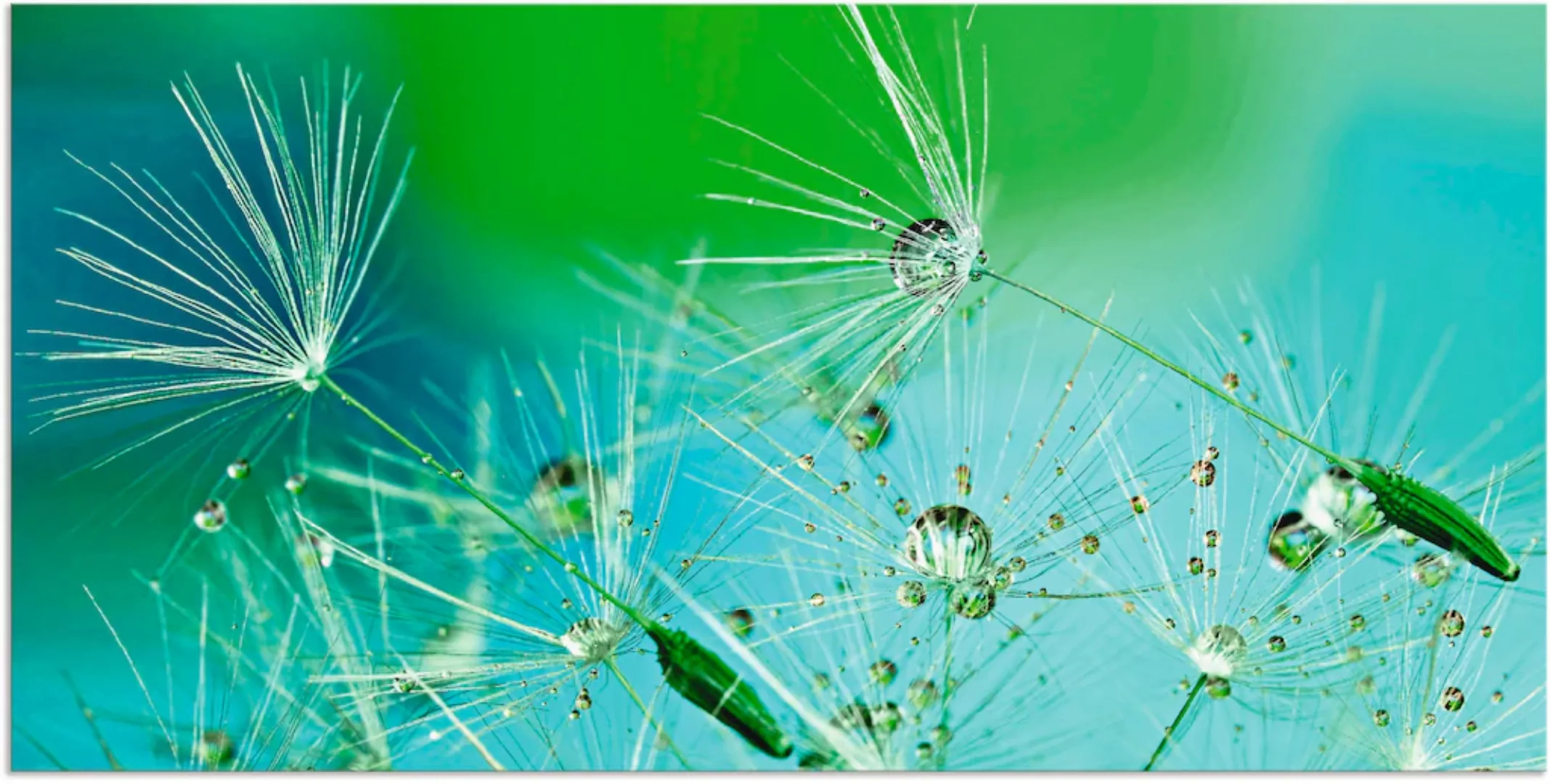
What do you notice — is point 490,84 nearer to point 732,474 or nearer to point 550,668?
point 732,474

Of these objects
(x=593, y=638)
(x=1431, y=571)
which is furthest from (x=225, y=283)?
(x=1431, y=571)

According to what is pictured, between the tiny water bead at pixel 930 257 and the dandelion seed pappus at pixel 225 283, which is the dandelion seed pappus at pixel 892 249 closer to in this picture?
the tiny water bead at pixel 930 257

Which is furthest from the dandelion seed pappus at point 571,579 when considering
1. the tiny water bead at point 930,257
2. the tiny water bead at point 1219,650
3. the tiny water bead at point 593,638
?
Answer: the tiny water bead at point 1219,650

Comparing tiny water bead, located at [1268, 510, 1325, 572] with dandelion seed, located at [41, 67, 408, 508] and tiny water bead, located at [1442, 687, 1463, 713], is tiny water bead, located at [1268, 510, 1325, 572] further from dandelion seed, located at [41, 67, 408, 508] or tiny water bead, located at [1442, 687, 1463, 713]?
dandelion seed, located at [41, 67, 408, 508]

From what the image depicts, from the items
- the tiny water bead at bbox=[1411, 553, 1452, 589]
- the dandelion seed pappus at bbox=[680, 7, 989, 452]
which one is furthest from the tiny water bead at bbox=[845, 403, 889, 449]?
the tiny water bead at bbox=[1411, 553, 1452, 589]

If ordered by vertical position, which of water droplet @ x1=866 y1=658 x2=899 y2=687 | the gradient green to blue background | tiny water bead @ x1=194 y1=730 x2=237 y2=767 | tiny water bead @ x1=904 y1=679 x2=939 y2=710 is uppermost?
the gradient green to blue background
